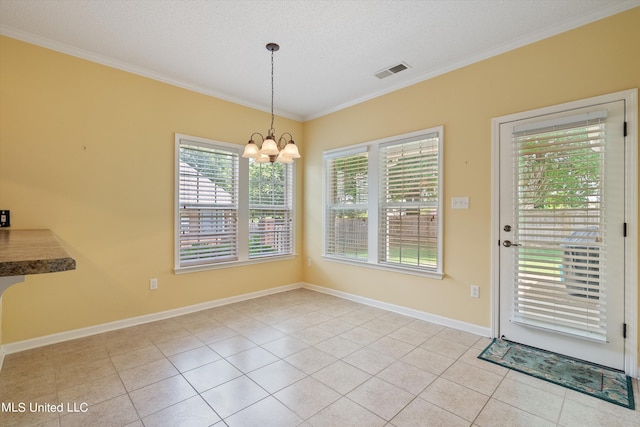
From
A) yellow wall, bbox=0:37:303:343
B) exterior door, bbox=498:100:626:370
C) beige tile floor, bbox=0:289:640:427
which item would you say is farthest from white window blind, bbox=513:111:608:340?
yellow wall, bbox=0:37:303:343

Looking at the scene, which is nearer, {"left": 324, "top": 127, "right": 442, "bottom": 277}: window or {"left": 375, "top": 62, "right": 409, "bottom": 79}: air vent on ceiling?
{"left": 375, "top": 62, "right": 409, "bottom": 79}: air vent on ceiling

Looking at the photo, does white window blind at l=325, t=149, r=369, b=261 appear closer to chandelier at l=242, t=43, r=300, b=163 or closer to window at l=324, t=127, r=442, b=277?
window at l=324, t=127, r=442, b=277

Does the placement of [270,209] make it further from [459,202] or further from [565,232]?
[565,232]

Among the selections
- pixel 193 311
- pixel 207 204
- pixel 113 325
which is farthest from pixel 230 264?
pixel 113 325

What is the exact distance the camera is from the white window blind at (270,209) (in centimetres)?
448

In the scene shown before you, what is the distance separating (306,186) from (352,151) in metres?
1.12

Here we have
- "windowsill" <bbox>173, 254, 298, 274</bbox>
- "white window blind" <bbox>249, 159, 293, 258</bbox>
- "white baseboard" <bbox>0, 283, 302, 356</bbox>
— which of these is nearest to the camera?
"white baseboard" <bbox>0, 283, 302, 356</bbox>

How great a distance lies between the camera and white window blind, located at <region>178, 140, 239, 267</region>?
3.76 m

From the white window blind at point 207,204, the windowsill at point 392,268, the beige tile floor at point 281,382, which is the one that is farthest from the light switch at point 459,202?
the white window blind at point 207,204

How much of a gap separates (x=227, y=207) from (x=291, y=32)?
2.36 metres

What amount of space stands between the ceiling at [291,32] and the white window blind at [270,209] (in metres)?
1.44

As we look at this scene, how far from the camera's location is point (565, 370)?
2.39m

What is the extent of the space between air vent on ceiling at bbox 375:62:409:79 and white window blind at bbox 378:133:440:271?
31.5 inches

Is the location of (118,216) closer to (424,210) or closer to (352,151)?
(352,151)
